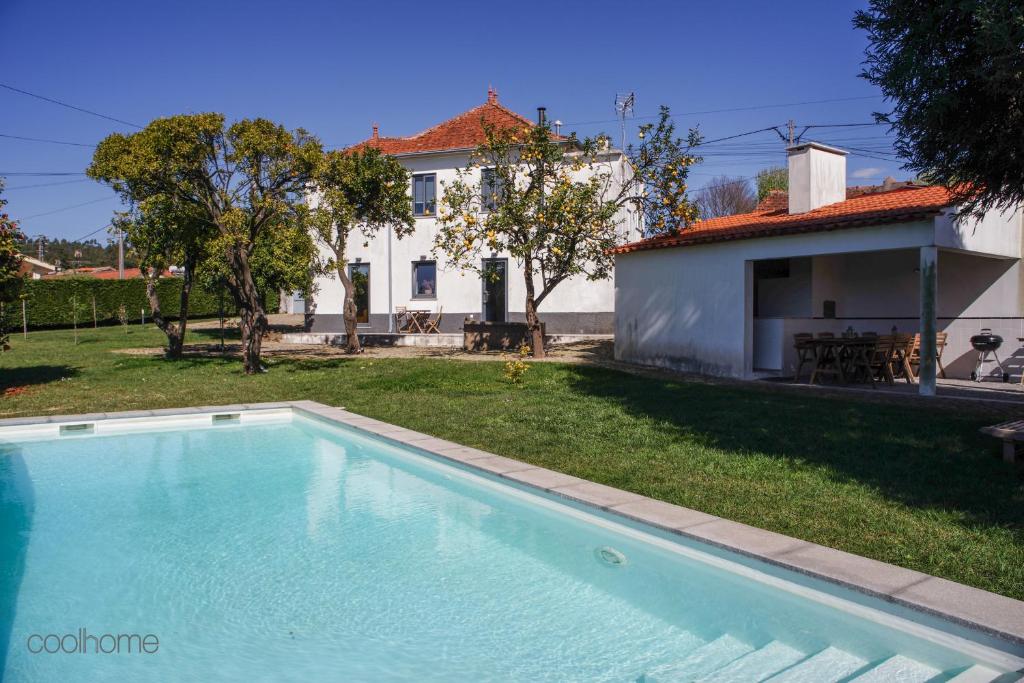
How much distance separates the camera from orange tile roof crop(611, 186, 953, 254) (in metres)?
11.8

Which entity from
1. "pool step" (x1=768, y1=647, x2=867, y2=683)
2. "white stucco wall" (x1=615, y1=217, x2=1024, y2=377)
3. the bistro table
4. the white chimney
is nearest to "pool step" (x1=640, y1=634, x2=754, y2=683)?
"pool step" (x1=768, y1=647, x2=867, y2=683)

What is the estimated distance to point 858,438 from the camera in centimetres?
813

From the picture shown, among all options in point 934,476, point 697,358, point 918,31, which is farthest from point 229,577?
point 697,358

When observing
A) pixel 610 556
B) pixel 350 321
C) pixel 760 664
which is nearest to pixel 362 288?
pixel 350 321

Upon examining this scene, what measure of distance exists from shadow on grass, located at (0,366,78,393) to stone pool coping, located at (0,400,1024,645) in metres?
11.0

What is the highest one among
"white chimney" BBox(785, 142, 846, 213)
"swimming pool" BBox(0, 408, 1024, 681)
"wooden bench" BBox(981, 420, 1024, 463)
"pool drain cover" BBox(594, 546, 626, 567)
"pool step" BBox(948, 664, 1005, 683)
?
"white chimney" BBox(785, 142, 846, 213)

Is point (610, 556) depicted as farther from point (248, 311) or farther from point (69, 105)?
point (69, 105)

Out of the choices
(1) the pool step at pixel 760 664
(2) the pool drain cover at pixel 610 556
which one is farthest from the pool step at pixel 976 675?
(2) the pool drain cover at pixel 610 556

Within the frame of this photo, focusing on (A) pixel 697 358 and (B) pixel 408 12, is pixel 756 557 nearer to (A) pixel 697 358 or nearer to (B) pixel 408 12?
(A) pixel 697 358

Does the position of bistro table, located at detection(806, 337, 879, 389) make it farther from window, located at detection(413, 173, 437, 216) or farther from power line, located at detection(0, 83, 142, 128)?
power line, located at detection(0, 83, 142, 128)

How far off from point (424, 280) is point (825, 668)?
24438 millimetres

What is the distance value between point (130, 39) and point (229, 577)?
20010mm

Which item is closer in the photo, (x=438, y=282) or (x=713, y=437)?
(x=713, y=437)

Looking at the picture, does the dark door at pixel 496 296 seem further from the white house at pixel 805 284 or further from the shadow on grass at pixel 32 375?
the shadow on grass at pixel 32 375
